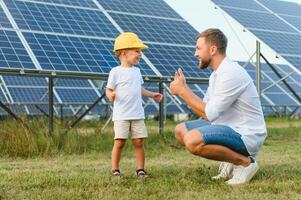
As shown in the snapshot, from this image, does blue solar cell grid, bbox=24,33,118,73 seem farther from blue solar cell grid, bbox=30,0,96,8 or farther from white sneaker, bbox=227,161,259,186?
white sneaker, bbox=227,161,259,186

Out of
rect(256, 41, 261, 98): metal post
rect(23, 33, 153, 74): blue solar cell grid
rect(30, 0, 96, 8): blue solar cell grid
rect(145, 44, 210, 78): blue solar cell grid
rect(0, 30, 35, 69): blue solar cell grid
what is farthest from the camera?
rect(30, 0, 96, 8): blue solar cell grid

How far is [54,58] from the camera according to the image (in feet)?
32.3

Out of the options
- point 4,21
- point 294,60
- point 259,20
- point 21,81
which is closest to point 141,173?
point 4,21

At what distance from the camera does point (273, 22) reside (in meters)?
16.0

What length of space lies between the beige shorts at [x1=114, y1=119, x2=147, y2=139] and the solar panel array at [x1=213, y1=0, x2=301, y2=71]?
8444 mm

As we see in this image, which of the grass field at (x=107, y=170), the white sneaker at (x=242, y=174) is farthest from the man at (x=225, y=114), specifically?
the grass field at (x=107, y=170)

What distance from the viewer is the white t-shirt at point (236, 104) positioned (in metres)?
4.24

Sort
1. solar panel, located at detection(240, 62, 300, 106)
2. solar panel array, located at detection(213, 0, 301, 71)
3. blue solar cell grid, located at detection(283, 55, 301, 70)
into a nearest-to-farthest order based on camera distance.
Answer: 1. blue solar cell grid, located at detection(283, 55, 301, 70)
2. solar panel array, located at detection(213, 0, 301, 71)
3. solar panel, located at detection(240, 62, 300, 106)

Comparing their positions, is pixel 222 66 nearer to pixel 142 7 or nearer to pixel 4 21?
pixel 4 21

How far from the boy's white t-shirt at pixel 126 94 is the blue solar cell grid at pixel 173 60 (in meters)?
5.76

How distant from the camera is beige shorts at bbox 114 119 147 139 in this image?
487 centimetres

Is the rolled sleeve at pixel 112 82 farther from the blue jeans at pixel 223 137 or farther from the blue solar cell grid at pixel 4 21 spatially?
the blue solar cell grid at pixel 4 21

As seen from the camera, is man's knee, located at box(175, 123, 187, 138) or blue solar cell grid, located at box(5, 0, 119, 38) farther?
blue solar cell grid, located at box(5, 0, 119, 38)

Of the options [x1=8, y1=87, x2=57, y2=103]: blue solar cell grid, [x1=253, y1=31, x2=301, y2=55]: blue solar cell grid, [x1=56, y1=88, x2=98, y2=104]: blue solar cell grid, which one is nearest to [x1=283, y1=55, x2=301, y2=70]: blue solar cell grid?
[x1=253, y1=31, x2=301, y2=55]: blue solar cell grid
